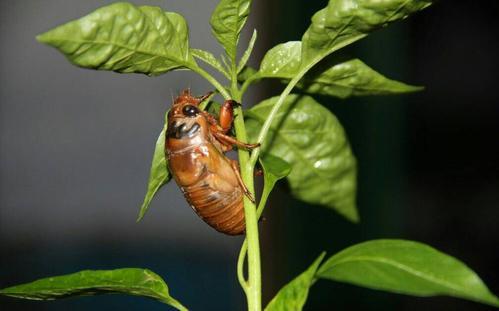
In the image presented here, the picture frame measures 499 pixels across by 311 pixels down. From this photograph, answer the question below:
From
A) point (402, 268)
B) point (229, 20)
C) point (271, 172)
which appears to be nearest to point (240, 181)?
point (271, 172)

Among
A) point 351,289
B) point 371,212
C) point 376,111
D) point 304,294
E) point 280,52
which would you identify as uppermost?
point 280,52

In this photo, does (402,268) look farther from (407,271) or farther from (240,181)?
(240,181)

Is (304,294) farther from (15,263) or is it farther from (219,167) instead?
(15,263)

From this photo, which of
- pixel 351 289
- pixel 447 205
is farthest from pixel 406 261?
pixel 447 205

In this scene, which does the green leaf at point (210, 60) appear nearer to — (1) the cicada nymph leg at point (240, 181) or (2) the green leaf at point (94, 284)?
(1) the cicada nymph leg at point (240, 181)

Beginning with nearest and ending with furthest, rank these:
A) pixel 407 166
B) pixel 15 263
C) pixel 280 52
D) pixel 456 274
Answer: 1. pixel 456 274
2. pixel 280 52
3. pixel 407 166
4. pixel 15 263
